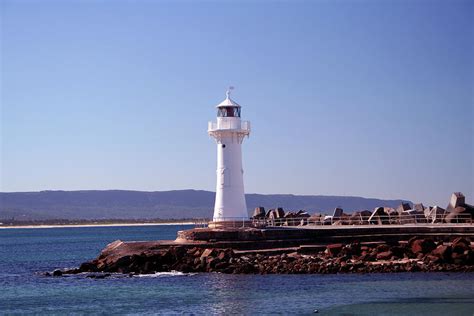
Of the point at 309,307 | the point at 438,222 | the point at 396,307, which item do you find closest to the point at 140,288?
the point at 309,307

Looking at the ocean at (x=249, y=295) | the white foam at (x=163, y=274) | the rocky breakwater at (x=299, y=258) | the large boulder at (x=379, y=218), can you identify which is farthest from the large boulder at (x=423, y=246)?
the white foam at (x=163, y=274)

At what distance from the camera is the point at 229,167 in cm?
4025

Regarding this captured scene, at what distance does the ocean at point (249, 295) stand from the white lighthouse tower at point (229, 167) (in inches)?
206

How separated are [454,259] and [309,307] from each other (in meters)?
9.25

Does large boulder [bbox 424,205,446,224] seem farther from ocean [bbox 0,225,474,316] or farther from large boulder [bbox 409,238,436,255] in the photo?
ocean [bbox 0,225,474,316]

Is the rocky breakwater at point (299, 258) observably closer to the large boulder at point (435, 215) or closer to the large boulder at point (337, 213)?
the large boulder at point (435, 215)

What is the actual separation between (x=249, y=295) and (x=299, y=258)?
6581mm

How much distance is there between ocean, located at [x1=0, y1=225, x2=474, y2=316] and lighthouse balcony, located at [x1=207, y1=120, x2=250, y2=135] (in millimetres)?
7515

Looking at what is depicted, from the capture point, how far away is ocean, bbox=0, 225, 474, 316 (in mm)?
27527

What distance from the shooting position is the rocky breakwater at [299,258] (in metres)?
34.6

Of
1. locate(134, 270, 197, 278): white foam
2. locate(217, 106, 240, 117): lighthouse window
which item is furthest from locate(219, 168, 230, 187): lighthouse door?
locate(134, 270, 197, 278): white foam

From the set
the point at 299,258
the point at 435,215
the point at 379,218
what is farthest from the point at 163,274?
the point at 435,215

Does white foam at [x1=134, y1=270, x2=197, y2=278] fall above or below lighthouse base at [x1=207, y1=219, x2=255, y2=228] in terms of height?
below

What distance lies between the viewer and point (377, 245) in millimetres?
38000
